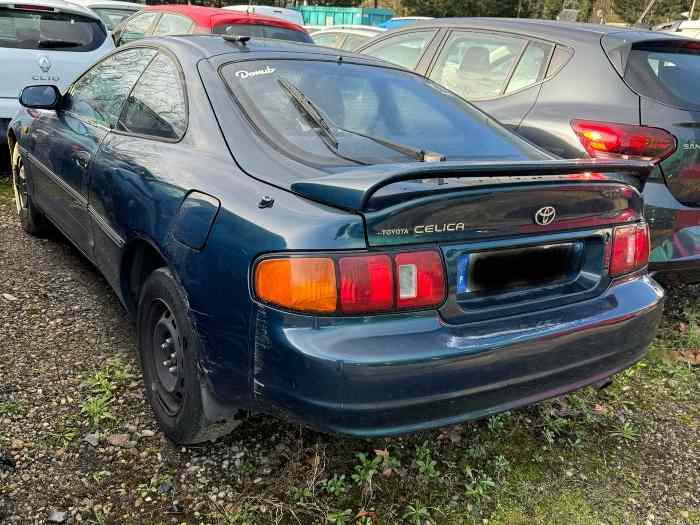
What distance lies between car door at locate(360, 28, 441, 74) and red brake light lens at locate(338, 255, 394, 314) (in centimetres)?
320

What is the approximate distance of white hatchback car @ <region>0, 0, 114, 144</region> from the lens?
5531mm

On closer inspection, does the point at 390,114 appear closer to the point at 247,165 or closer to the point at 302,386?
the point at 247,165

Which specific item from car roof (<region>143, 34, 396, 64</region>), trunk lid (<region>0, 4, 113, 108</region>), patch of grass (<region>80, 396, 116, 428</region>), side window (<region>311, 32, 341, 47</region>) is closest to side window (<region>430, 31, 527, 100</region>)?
car roof (<region>143, 34, 396, 64</region>)

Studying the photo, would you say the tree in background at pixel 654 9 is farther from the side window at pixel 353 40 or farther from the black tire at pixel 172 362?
the black tire at pixel 172 362

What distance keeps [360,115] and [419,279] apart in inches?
39.8

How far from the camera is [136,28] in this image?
9086 mm

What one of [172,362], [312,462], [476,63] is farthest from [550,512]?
[476,63]

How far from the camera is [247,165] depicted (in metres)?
2.15

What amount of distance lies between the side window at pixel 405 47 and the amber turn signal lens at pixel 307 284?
3.39 m

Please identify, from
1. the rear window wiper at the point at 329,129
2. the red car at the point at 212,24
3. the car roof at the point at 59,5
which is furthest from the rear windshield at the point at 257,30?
the rear window wiper at the point at 329,129

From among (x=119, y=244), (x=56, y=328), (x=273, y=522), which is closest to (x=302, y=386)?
(x=273, y=522)

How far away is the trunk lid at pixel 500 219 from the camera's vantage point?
182 centimetres

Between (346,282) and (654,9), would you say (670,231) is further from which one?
(654,9)

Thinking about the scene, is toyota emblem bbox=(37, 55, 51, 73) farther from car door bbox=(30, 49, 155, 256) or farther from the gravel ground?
the gravel ground
